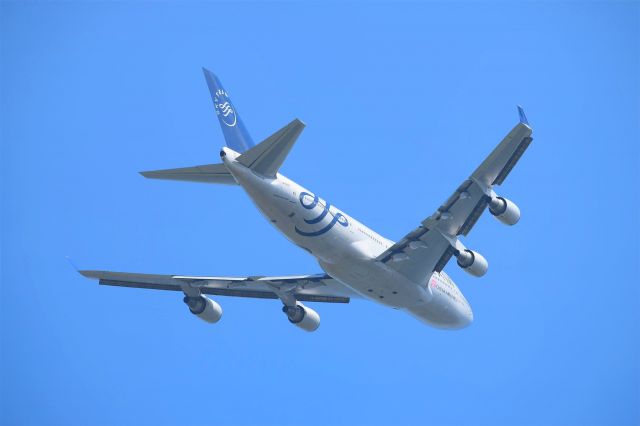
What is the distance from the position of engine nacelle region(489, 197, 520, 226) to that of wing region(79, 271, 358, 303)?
26.7ft

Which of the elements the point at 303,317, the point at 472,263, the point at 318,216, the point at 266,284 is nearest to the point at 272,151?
the point at 318,216

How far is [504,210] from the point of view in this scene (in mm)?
31766

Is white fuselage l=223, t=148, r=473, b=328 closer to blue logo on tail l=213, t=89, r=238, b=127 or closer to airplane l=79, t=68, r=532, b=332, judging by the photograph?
airplane l=79, t=68, r=532, b=332

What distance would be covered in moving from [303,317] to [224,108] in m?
9.85

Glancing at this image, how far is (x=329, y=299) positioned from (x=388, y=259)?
5.24 meters

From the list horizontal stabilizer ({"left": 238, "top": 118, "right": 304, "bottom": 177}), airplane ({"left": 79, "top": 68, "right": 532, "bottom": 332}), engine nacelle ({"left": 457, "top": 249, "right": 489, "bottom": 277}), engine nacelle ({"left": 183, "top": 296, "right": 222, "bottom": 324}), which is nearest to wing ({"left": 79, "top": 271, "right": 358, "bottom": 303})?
airplane ({"left": 79, "top": 68, "right": 532, "bottom": 332})

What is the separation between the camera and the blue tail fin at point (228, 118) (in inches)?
1282

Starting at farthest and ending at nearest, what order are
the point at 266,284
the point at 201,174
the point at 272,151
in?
1. the point at 266,284
2. the point at 201,174
3. the point at 272,151

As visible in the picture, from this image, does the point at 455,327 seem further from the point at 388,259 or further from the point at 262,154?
the point at 262,154

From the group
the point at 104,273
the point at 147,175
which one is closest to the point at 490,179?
the point at 147,175

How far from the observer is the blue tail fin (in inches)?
1282

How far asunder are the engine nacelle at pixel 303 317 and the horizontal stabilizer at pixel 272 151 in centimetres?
944

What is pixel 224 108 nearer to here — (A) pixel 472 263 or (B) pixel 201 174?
(B) pixel 201 174

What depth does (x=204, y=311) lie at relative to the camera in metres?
37.6
